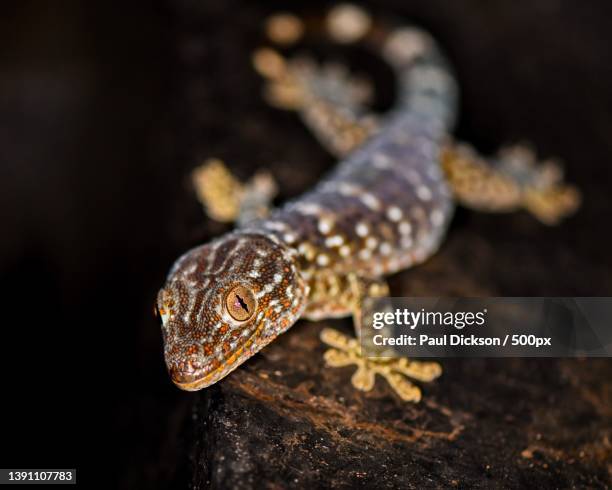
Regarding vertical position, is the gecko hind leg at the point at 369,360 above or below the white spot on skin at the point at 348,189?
below

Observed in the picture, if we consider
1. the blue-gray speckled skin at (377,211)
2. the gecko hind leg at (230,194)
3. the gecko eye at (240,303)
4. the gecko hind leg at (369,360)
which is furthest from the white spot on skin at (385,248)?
the gecko eye at (240,303)

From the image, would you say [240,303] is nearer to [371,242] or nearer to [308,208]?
[308,208]

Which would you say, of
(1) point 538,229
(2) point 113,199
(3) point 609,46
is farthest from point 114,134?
(3) point 609,46

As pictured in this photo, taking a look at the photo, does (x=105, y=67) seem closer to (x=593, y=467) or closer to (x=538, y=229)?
(x=538, y=229)

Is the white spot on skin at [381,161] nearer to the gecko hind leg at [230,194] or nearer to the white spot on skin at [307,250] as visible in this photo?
the gecko hind leg at [230,194]

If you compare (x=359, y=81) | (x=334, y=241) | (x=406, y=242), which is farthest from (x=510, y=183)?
(x=334, y=241)

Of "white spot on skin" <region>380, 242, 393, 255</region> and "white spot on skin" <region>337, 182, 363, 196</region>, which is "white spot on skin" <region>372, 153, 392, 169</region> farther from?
"white spot on skin" <region>380, 242, 393, 255</region>
